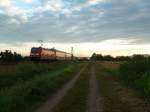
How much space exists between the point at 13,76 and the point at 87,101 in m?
13.2

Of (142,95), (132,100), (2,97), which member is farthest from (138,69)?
(2,97)

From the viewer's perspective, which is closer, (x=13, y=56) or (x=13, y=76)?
(x=13, y=76)

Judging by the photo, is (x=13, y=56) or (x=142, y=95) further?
(x=13, y=56)

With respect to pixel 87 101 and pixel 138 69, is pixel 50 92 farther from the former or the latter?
pixel 138 69

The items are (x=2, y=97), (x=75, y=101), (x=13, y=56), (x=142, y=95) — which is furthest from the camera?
(x=13, y=56)

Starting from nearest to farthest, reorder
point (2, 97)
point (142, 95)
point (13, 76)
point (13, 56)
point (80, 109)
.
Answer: point (80, 109), point (2, 97), point (142, 95), point (13, 76), point (13, 56)

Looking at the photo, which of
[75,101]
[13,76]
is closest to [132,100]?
[75,101]

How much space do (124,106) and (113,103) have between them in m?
0.97

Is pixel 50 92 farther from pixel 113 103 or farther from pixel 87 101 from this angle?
pixel 113 103

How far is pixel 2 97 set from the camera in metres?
14.3

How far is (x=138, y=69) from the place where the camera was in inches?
1097

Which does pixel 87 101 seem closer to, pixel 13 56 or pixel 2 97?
pixel 2 97

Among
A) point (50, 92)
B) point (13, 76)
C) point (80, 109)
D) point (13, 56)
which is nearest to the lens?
point (80, 109)

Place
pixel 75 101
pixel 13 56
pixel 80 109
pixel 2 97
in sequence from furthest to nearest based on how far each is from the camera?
pixel 13 56, pixel 75 101, pixel 2 97, pixel 80 109
